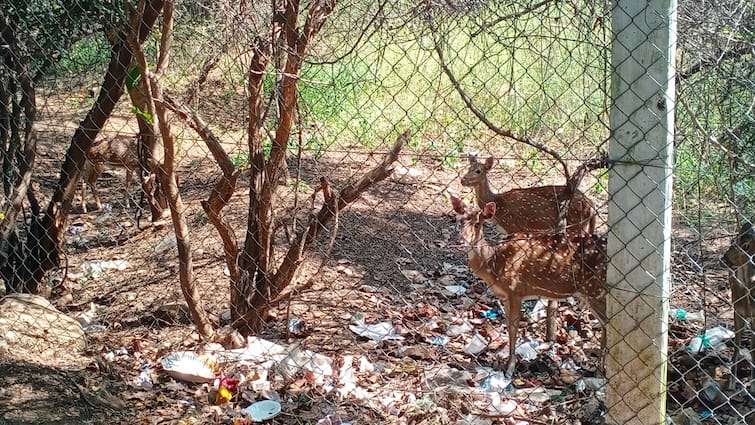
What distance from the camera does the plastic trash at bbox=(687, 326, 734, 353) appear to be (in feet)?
15.8

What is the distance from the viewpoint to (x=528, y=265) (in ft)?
18.3

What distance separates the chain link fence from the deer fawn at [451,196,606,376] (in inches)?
0.6

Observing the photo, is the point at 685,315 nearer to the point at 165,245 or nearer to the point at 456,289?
the point at 456,289

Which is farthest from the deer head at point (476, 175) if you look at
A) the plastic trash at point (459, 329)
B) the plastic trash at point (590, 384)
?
the plastic trash at point (590, 384)

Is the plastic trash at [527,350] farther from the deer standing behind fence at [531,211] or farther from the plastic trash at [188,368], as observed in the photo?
the plastic trash at [188,368]

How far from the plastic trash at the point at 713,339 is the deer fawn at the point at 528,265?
568 mm

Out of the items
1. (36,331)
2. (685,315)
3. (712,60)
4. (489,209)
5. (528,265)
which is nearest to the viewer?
(712,60)

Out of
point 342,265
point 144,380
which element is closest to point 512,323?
point 342,265

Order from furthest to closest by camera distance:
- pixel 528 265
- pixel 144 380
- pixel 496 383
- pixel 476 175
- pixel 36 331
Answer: pixel 476 175
pixel 528 265
pixel 496 383
pixel 36 331
pixel 144 380

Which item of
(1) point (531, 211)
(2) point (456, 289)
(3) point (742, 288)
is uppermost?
(1) point (531, 211)

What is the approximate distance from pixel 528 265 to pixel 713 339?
1.25 metres

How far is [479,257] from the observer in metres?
5.71

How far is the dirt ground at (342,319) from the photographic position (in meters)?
3.93

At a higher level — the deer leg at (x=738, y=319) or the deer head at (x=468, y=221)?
the deer head at (x=468, y=221)
